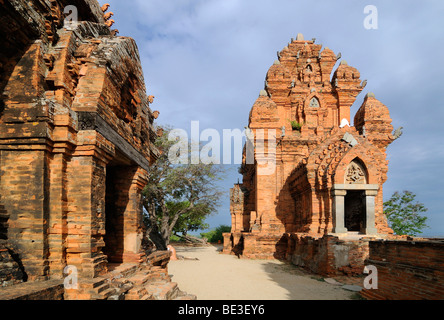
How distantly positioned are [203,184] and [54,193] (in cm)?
1568

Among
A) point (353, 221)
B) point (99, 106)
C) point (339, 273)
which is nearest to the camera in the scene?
point (99, 106)

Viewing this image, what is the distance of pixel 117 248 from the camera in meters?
6.86

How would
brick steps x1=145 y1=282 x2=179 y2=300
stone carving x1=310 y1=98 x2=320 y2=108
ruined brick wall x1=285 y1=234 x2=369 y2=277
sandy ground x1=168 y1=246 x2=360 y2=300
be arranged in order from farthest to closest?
stone carving x1=310 y1=98 x2=320 y2=108, ruined brick wall x1=285 y1=234 x2=369 y2=277, sandy ground x1=168 y1=246 x2=360 y2=300, brick steps x1=145 y1=282 x2=179 y2=300

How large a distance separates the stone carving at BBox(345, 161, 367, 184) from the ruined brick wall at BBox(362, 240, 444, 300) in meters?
4.32

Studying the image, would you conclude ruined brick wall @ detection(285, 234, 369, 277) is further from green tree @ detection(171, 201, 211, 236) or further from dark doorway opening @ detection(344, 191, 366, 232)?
green tree @ detection(171, 201, 211, 236)

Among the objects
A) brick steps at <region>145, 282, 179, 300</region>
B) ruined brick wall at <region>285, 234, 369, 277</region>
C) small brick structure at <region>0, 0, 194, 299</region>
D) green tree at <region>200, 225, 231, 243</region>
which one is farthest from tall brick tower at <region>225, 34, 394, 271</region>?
green tree at <region>200, 225, 231, 243</region>

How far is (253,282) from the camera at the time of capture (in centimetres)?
945

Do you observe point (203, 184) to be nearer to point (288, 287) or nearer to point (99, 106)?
point (288, 287)

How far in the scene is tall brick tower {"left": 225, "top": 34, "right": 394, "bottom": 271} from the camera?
11492 mm

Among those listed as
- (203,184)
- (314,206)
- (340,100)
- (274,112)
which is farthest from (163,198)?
(340,100)

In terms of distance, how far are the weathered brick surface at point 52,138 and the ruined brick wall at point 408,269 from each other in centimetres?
564

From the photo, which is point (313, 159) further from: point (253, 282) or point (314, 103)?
point (314, 103)

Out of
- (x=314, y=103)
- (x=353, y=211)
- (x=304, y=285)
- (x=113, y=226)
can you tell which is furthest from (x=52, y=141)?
(x=314, y=103)

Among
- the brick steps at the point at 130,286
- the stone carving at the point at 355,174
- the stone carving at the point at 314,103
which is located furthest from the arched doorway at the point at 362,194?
the stone carving at the point at 314,103
